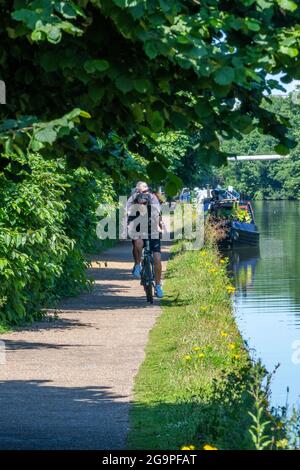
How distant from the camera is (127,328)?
15.7 meters

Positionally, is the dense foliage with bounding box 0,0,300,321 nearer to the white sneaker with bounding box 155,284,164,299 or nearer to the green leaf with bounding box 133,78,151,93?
the green leaf with bounding box 133,78,151,93

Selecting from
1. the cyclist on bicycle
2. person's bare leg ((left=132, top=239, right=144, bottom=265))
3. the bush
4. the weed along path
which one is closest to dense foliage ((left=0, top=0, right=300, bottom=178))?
the weed along path

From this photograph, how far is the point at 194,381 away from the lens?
10.7 meters

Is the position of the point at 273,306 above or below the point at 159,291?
below

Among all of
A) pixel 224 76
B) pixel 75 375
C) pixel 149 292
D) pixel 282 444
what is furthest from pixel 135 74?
pixel 149 292

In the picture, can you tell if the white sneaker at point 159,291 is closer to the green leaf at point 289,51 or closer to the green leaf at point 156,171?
the green leaf at point 156,171

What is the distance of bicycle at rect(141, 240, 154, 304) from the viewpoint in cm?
1884

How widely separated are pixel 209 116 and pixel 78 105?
88 centimetres

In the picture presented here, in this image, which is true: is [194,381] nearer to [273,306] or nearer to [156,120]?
[156,120]

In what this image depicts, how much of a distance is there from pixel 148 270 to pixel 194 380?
817 centimetres

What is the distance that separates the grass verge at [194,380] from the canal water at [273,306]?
1.81 feet

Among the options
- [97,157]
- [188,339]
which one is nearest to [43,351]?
[188,339]

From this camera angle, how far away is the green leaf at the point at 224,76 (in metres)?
5.90

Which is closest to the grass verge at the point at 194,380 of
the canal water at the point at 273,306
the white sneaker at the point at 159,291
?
the white sneaker at the point at 159,291
